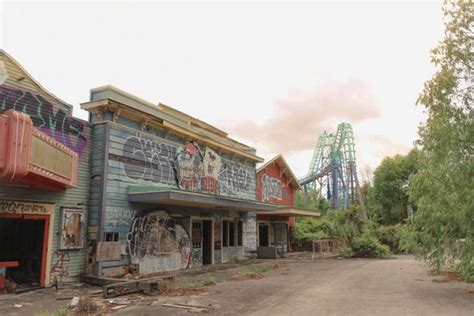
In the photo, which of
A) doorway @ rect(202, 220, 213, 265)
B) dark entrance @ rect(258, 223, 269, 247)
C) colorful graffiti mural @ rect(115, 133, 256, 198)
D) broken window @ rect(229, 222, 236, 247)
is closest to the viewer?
colorful graffiti mural @ rect(115, 133, 256, 198)

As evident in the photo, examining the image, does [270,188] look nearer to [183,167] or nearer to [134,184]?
[183,167]

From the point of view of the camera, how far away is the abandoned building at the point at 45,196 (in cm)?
1072

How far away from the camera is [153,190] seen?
1425 centimetres

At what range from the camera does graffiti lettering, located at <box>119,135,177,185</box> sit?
1457 cm

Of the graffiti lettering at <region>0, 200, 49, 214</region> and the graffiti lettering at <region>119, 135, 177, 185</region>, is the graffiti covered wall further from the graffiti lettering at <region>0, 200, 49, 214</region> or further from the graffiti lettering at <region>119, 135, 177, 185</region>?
the graffiti lettering at <region>0, 200, 49, 214</region>

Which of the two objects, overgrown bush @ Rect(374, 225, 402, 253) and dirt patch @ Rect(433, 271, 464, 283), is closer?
dirt patch @ Rect(433, 271, 464, 283)

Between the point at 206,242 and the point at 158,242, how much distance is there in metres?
4.29

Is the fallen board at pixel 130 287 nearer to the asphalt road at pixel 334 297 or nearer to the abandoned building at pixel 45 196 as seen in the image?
the asphalt road at pixel 334 297

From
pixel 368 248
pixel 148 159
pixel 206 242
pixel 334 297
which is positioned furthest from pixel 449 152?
pixel 368 248

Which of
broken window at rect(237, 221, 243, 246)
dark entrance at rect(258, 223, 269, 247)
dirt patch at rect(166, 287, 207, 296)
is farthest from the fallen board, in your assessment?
dark entrance at rect(258, 223, 269, 247)

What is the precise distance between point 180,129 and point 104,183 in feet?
15.0

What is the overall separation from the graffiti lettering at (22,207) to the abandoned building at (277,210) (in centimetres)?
1406

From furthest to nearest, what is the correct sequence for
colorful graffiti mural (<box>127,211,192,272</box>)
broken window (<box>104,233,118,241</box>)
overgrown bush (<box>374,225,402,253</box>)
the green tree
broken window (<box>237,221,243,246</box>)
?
the green tree → overgrown bush (<box>374,225,402,253</box>) → broken window (<box>237,221,243,246</box>) → colorful graffiti mural (<box>127,211,192,272</box>) → broken window (<box>104,233,118,241</box>)

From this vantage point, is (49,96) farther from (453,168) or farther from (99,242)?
(453,168)
